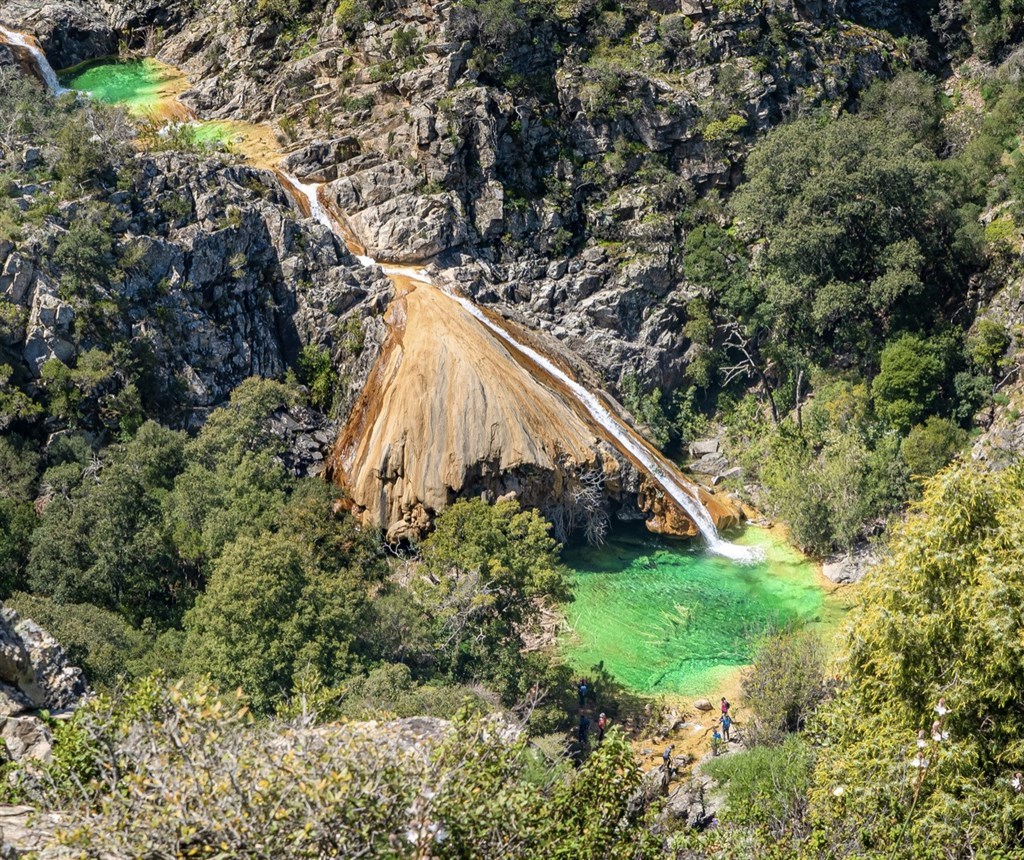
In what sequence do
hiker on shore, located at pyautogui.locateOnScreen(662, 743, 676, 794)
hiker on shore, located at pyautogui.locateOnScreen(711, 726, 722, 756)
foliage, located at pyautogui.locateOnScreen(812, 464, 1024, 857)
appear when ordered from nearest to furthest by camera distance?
foliage, located at pyautogui.locateOnScreen(812, 464, 1024, 857), hiker on shore, located at pyautogui.locateOnScreen(662, 743, 676, 794), hiker on shore, located at pyautogui.locateOnScreen(711, 726, 722, 756)

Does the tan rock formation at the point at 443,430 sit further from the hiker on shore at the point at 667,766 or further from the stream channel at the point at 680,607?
the hiker on shore at the point at 667,766

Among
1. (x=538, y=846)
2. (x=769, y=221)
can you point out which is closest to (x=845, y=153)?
(x=769, y=221)

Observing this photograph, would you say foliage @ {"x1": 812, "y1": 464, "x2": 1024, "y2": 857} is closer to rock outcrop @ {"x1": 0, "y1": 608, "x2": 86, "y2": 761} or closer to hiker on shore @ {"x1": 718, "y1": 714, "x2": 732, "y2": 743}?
hiker on shore @ {"x1": 718, "y1": 714, "x2": 732, "y2": 743}

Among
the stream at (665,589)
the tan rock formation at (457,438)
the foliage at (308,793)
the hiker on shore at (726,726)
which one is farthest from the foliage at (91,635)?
the hiker on shore at (726,726)

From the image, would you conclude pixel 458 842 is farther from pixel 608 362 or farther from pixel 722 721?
pixel 608 362

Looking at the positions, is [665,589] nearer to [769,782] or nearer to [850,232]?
[769,782]

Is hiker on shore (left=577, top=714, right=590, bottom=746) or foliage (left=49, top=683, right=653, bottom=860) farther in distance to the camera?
hiker on shore (left=577, top=714, right=590, bottom=746)

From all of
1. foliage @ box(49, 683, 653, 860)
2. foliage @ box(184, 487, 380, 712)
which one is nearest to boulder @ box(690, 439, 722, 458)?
foliage @ box(184, 487, 380, 712)
